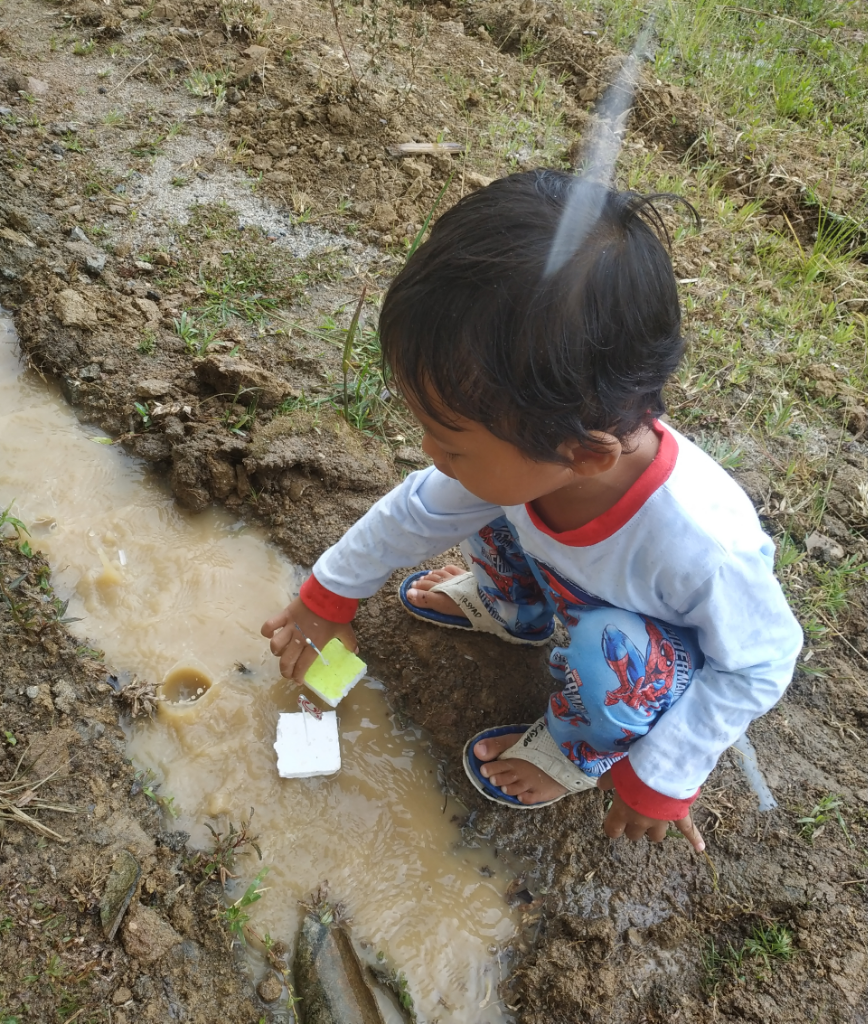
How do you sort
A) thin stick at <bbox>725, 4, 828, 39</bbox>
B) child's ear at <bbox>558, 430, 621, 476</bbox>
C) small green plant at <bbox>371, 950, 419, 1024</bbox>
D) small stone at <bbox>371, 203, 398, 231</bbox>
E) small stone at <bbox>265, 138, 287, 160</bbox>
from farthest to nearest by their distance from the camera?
thin stick at <bbox>725, 4, 828, 39</bbox> → small stone at <bbox>265, 138, 287, 160</bbox> → small stone at <bbox>371, 203, 398, 231</bbox> → small green plant at <bbox>371, 950, 419, 1024</bbox> → child's ear at <bbox>558, 430, 621, 476</bbox>

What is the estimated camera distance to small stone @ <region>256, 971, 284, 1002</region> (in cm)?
152

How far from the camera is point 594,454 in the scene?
4.17 ft

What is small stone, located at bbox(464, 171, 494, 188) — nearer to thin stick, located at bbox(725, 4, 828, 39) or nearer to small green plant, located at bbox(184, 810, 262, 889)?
small green plant, located at bbox(184, 810, 262, 889)

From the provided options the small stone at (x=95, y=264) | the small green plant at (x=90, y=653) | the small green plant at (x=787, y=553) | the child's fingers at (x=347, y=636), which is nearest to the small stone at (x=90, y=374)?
the small stone at (x=95, y=264)

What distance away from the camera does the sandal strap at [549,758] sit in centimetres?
176

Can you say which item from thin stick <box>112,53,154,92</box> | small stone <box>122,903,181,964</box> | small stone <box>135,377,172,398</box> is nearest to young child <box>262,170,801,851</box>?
small stone <box>122,903,181,964</box>

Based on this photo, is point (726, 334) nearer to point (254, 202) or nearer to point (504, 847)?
point (254, 202)

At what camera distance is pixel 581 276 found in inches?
42.7

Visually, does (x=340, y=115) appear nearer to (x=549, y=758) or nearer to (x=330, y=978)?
(x=549, y=758)

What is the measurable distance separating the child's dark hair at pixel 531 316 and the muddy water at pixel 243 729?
1.06 meters

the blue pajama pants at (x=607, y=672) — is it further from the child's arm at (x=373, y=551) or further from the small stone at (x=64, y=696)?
the small stone at (x=64, y=696)

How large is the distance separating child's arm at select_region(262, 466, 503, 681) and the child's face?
1.02 feet

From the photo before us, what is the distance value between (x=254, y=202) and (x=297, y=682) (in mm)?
1950

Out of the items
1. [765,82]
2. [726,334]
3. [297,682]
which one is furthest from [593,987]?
[765,82]
